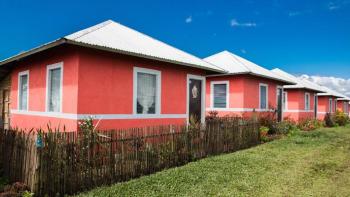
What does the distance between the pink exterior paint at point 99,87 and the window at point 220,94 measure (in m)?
5.56

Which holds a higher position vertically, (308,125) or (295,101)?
(295,101)

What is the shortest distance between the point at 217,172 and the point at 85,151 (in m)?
3.45

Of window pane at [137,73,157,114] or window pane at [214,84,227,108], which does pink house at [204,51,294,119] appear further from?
window pane at [137,73,157,114]

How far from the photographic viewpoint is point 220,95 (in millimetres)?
16984

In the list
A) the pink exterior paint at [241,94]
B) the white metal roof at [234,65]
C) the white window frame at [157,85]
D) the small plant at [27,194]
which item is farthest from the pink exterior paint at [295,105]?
the small plant at [27,194]

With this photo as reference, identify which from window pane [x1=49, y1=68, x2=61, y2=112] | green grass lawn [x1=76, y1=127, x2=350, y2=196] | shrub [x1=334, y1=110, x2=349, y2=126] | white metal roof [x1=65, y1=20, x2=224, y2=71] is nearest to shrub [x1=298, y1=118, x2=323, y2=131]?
shrub [x1=334, y1=110, x2=349, y2=126]

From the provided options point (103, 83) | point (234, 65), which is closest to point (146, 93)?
point (103, 83)

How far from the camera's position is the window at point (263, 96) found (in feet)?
58.1

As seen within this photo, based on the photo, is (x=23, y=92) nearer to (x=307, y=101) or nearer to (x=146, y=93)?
(x=146, y=93)

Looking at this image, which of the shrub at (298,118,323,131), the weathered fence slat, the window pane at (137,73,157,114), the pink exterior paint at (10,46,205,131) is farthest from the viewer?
the shrub at (298,118,323,131)

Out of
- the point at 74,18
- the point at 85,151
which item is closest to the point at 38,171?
the point at 85,151

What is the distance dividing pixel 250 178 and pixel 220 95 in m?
10.5

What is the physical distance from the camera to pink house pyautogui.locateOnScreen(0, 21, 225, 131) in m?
8.30

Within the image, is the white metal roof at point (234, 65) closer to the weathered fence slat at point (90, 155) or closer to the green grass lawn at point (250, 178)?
the green grass lawn at point (250, 178)
